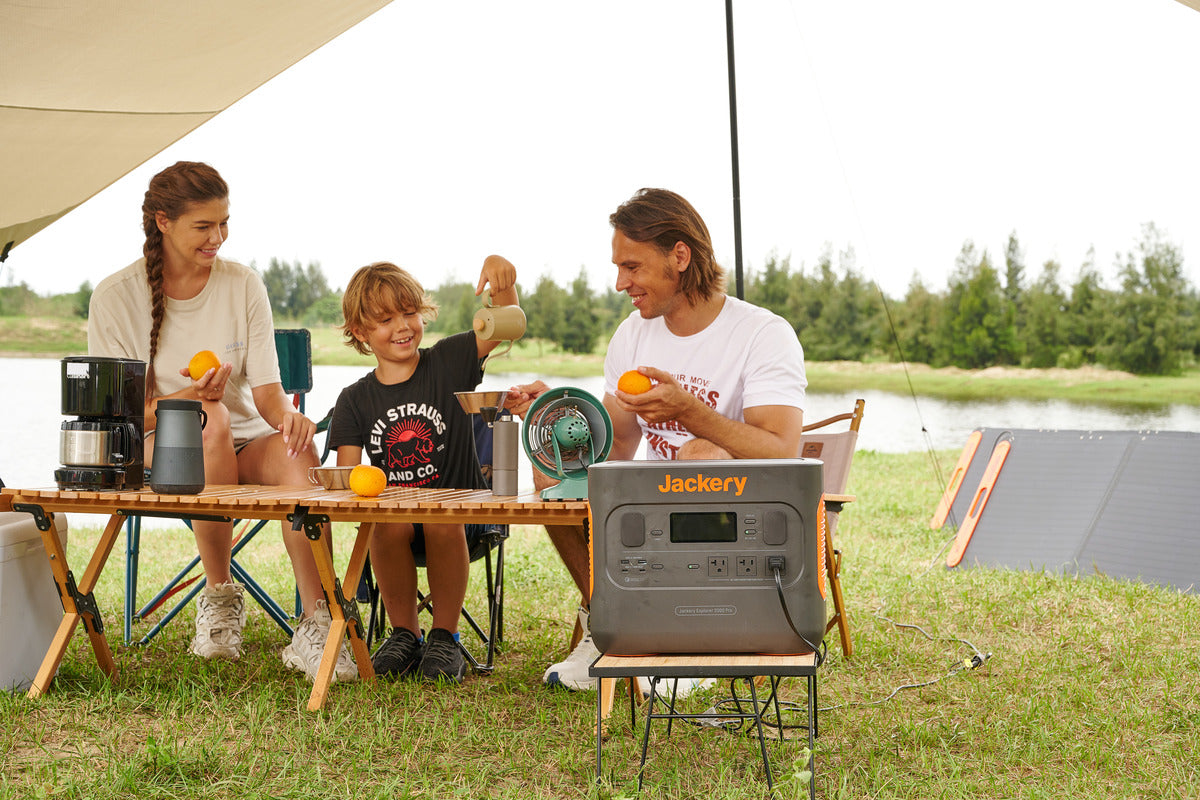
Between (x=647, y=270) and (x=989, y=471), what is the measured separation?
96.3 inches

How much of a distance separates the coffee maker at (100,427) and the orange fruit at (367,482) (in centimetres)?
56

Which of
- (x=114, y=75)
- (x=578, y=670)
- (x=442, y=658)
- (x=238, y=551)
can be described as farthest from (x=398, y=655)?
(x=114, y=75)

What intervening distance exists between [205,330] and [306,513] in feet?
3.09

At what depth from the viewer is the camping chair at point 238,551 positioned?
3.03 metres

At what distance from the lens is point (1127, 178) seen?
10.6 m

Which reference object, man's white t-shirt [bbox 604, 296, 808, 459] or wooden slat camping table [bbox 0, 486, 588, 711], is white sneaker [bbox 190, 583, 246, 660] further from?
man's white t-shirt [bbox 604, 296, 808, 459]

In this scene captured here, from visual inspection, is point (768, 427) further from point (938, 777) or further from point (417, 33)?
point (417, 33)

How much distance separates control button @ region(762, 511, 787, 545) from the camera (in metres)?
1.65

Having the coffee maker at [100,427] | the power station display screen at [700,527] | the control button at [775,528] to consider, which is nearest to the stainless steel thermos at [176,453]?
the coffee maker at [100,427]

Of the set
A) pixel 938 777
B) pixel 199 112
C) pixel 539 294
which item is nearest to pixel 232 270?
pixel 199 112

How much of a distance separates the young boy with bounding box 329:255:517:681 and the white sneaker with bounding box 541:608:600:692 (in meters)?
0.25

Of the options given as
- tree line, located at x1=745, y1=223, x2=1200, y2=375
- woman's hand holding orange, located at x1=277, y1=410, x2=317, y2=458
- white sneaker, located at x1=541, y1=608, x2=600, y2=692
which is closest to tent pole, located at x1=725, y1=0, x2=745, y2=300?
white sneaker, located at x1=541, y1=608, x2=600, y2=692

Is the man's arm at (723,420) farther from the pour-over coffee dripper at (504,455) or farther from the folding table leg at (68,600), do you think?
the folding table leg at (68,600)

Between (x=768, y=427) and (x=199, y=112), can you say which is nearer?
(x=768, y=427)
